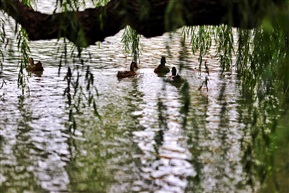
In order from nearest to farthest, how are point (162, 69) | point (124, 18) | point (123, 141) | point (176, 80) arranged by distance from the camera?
point (124, 18), point (123, 141), point (176, 80), point (162, 69)

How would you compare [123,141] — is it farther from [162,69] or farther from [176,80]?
[162,69]

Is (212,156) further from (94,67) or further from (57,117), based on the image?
(94,67)

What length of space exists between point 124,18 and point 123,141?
259cm

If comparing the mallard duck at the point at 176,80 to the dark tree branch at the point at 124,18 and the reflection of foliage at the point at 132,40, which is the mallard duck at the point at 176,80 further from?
the dark tree branch at the point at 124,18

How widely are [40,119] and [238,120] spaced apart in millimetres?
1492

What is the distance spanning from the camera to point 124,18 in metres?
1.82

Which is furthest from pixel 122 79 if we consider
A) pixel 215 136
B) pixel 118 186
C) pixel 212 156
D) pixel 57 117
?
pixel 118 186

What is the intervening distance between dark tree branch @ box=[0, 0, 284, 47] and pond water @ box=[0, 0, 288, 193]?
261 millimetres

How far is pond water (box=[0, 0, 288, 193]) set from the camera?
3518 mm

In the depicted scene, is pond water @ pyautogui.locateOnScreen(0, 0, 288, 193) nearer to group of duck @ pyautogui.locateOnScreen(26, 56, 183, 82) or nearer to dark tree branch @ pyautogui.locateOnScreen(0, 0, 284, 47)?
group of duck @ pyautogui.locateOnScreen(26, 56, 183, 82)

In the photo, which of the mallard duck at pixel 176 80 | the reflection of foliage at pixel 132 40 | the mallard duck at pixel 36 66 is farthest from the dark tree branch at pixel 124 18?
the mallard duck at pixel 36 66

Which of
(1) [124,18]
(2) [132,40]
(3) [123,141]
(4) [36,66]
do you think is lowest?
(3) [123,141]

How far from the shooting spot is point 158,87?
6.38 m

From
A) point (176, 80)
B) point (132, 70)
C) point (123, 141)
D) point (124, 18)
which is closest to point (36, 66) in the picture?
point (132, 70)
